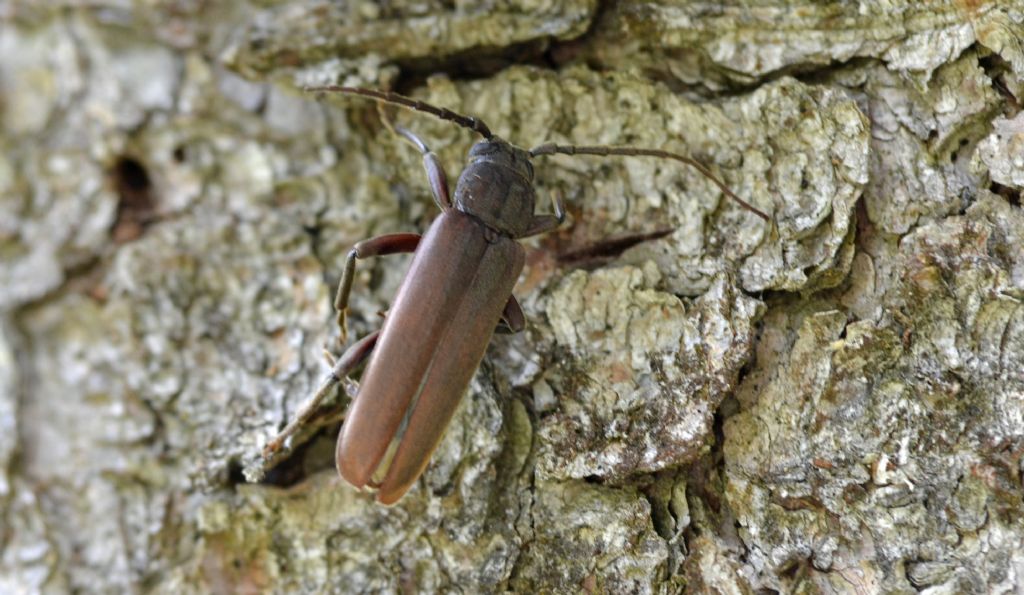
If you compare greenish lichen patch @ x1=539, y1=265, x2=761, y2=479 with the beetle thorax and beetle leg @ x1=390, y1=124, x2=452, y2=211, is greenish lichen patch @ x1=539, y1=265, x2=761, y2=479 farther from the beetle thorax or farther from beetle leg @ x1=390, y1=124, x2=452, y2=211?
beetle leg @ x1=390, y1=124, x2=452, y2=211

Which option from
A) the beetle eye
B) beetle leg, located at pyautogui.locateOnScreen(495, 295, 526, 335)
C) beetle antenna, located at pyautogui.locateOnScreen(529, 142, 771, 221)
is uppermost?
beetle antenna, located at pyautogui.locateOnScreen(529, 142, 771, 221)

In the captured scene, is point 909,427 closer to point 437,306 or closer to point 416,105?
point 437,306

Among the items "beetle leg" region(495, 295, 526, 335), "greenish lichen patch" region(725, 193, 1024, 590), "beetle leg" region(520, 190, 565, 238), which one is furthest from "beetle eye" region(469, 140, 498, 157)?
"greenish lichen patch" region(725, 193, 1024, 590)

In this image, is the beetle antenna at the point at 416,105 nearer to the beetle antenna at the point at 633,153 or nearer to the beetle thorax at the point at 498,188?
the beetle thorax at the point at 498,188

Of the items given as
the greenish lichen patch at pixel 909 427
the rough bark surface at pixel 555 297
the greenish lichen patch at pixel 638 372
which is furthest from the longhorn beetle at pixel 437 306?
the greenish lichen patch at pixel 909 427

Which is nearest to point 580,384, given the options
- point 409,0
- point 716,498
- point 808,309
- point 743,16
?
point 716,498

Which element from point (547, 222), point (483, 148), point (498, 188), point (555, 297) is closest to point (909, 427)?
point (555, 297)

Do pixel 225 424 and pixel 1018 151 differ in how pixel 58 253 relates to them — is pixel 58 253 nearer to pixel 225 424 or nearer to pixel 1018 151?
pixel 225 424
